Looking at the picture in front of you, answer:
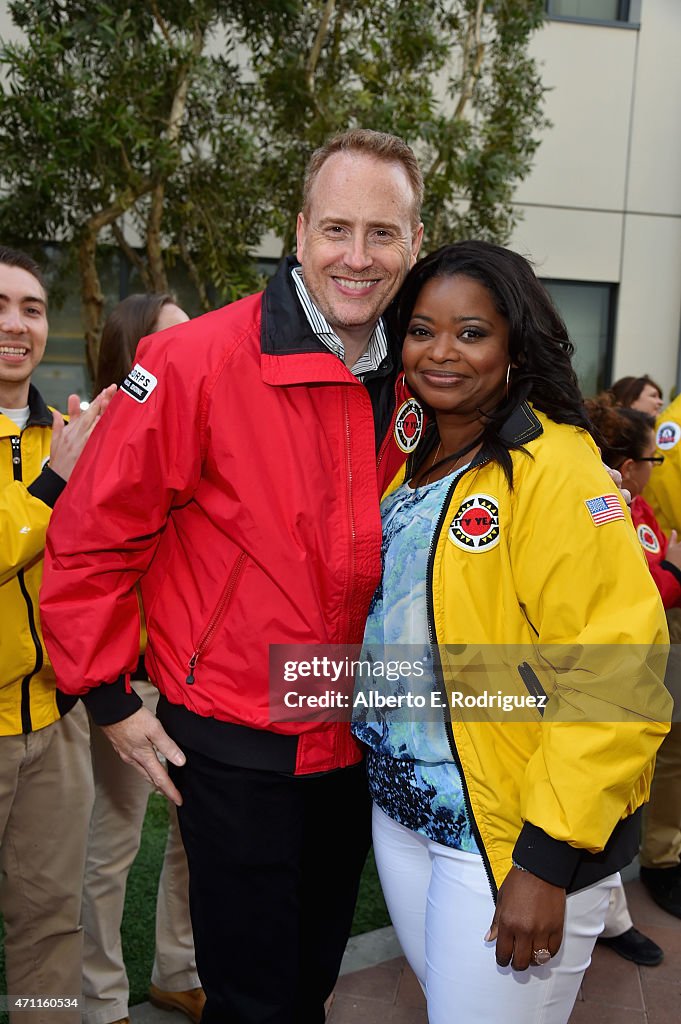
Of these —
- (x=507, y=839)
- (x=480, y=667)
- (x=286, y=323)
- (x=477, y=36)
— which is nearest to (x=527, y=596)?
(x=480, y=667)

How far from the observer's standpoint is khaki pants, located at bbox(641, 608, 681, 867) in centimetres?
402

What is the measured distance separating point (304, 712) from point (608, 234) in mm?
9578

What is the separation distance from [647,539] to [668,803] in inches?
53.8

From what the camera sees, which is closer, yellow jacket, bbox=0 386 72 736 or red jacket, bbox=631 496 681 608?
yellow jacket, bbox=0 386 72 736

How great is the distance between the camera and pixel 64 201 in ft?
20.9

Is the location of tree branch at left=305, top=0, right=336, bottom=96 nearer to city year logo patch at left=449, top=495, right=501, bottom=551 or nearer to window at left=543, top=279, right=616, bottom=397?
window at left=543, top=279, right=616, bottom=397

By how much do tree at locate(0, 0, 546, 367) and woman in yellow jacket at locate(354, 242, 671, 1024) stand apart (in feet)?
13.4

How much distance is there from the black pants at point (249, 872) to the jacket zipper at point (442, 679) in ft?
1.61

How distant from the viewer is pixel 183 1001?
3.11m

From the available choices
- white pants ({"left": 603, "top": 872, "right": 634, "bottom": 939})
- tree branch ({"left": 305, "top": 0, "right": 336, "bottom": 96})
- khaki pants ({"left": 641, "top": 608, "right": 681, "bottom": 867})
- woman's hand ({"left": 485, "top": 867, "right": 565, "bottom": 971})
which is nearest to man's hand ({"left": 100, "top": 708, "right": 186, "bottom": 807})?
woman's hand ({"left": 485, "top": 867, "right": 565, "bottom": 971})

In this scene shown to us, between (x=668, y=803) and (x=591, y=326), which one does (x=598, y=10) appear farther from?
(x=668, y=803)

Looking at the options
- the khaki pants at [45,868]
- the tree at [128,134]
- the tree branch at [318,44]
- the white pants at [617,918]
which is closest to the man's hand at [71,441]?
the khaki pants at [45,868]

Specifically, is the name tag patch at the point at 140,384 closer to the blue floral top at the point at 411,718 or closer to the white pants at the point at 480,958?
the blue floral top at the point at 411,718

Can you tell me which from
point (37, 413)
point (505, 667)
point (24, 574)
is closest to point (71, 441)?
point (37, 413)
